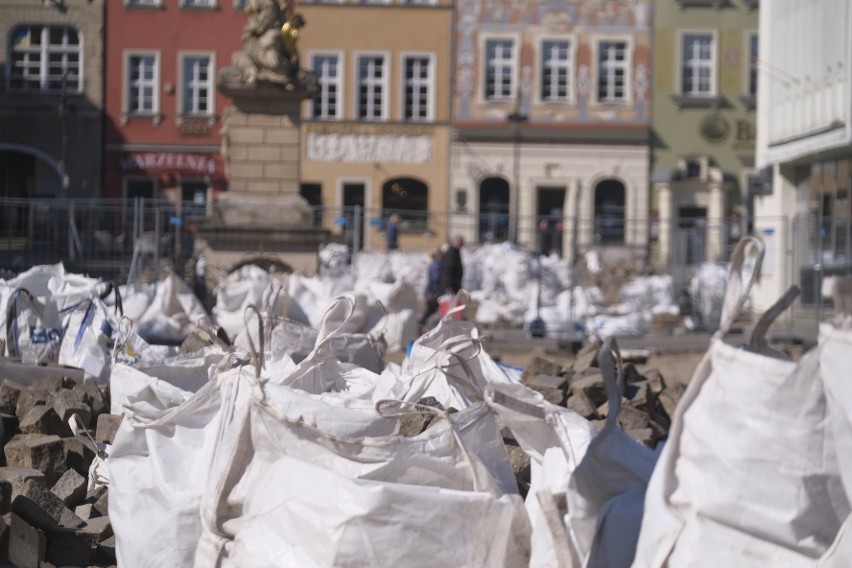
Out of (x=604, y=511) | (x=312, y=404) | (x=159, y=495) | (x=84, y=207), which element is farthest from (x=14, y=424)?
(x=84, y=207)

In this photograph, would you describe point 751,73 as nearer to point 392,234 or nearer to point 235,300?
point 392,234

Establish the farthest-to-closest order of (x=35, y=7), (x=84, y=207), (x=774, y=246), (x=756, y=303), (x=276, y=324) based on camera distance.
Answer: (x=35, y=7) → (x=756, y=303) → (x=774, y=246) → (x=84, y=207) → (x=276, y=324)

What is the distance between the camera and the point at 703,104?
40.4m

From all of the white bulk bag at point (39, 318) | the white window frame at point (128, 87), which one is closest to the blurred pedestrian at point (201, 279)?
the white bulk bag at point (39, 318)

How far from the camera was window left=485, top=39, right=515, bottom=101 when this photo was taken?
40656 mm

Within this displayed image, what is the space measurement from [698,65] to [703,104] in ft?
4.03

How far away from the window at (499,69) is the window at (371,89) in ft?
10.1

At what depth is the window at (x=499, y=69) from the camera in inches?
1601

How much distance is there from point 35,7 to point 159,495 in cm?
3811

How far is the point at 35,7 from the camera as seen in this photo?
131 ft

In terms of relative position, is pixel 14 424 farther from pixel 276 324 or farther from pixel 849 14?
pixel 849 14

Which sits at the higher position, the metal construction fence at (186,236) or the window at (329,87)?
the window at (329,87)

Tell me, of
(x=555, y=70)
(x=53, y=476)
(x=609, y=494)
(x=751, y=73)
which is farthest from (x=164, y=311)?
(x=751, y=73)

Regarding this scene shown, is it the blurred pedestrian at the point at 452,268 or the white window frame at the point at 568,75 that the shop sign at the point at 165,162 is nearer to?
the white window frame at the point at 568,75
